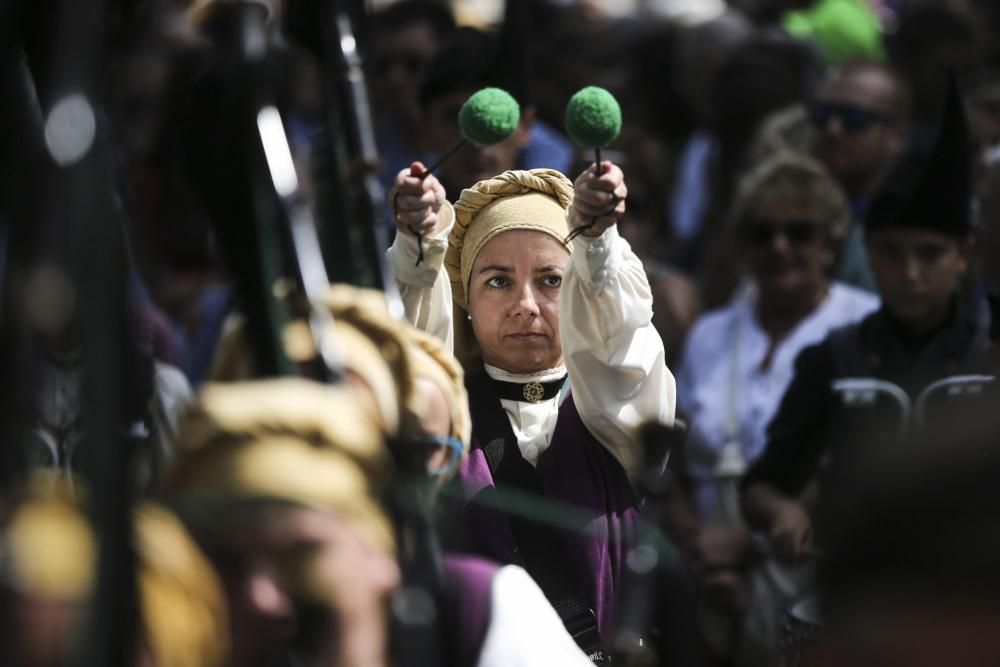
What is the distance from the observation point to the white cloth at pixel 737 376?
506cm

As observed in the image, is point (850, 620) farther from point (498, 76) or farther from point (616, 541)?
point (498, 76)

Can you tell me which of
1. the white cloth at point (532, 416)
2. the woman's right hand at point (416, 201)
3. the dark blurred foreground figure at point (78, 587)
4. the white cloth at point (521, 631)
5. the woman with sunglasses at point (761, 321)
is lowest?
the woman with sunglasses at point (761, 321)

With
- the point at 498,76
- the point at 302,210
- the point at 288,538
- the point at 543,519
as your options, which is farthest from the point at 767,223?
the point at 288,538

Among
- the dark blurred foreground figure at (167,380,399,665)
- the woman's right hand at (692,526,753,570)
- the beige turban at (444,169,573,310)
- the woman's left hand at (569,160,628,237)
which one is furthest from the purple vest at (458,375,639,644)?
the dark blurred foreground figure at (167,380,399,665)

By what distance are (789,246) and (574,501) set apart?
1.90 meters

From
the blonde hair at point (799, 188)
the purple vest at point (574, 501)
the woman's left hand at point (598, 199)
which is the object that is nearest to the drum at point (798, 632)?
the purple vest at point (574, 501)

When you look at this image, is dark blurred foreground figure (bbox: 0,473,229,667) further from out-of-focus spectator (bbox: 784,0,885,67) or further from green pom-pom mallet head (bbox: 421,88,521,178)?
out-of-focus spectator (bbox: 784,0,885,67)

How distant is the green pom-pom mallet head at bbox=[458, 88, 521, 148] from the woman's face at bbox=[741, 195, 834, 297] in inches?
78.4

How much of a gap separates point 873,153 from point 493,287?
2.46 m

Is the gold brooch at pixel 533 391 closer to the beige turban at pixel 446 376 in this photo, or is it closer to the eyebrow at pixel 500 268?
the eyebrow at pixel 500 268

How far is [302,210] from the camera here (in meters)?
2.43

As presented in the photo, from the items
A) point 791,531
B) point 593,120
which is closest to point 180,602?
point 593,120

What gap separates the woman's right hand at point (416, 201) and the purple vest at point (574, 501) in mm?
371

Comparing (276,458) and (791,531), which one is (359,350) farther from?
(791,531)
